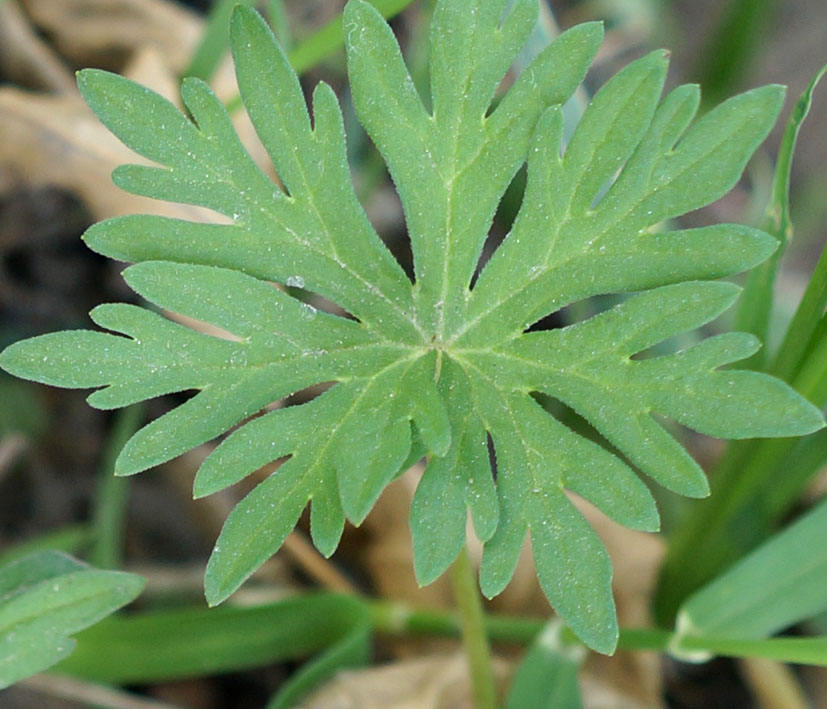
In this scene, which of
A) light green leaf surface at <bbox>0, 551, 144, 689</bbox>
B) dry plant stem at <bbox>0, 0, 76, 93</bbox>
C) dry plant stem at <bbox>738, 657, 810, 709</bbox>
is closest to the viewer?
light green leaf surface at <bbox>0, 551, 144, 689</bbox>

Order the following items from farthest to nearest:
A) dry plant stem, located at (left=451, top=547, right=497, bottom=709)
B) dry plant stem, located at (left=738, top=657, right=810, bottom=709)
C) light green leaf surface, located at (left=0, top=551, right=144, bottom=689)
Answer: dry plant stem, located at (left=738, top=657, right=810, bottom=709)
dry plant stem, located at (left=451, top=547, right=497, bottom=709)
light green leaf surface, located at (left=0, top=551, right=144, bottom=689)

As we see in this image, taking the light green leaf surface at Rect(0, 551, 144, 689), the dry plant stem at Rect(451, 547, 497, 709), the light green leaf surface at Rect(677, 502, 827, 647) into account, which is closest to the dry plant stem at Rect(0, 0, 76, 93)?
the light green leaf surface at Rect(0, 551, 144, 689)

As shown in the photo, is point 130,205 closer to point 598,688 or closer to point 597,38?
point 597,38

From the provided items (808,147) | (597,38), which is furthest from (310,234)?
(808,147)

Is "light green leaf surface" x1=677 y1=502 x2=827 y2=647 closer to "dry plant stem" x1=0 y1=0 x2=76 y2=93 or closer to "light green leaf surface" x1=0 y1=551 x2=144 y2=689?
"light green leaf surface" x1=0 y1=551 x2=144 y2=689

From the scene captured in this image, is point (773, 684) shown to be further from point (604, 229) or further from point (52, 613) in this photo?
point (52, 613)

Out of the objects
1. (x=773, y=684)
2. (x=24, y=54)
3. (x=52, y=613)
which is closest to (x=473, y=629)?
(x=52, y=613)
